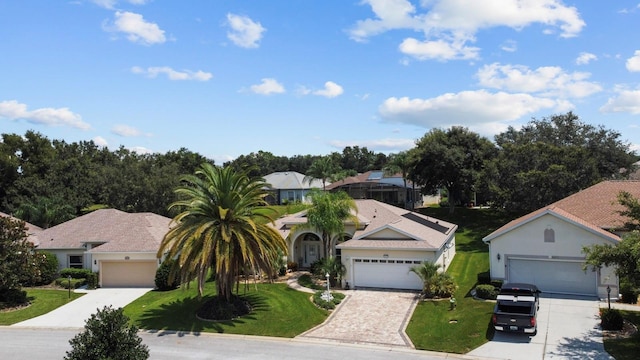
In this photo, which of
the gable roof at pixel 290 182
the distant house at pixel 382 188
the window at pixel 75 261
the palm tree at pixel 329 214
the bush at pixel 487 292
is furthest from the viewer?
the gable roof at pixel 290 182

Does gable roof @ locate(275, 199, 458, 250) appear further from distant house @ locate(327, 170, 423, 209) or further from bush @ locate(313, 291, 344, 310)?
distant house @ locate(327, 170, 423, 209)

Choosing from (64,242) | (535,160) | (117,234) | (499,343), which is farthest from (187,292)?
(535,160)

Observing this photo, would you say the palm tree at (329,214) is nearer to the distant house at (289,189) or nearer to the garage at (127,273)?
the garage at (127,273)

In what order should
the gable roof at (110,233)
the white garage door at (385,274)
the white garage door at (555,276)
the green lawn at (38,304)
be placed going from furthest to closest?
the gable roof at (110,233), the white garage door at (385,274), the green lawn at (38,304), the white garage door at (555,276)

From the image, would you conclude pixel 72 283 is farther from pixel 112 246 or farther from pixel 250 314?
pixel 250 314

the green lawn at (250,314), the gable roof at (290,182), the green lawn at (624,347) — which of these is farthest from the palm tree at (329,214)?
the gable roof at (290,182)

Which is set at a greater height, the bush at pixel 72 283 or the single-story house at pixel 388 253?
the single-story house at pixel 388 253

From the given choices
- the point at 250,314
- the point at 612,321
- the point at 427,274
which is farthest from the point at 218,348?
the point at 612,321
